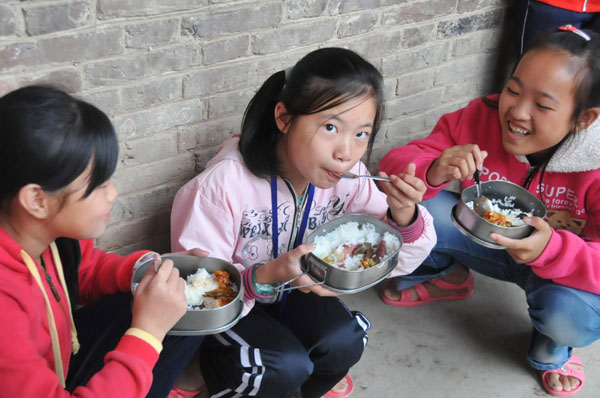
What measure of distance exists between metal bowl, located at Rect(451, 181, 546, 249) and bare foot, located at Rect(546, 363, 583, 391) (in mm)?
565

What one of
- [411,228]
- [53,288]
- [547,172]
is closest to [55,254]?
[53,288]

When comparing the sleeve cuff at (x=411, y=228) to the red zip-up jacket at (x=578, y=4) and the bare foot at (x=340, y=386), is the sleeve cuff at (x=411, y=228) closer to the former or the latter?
the bare foot at (x=340, y=386)

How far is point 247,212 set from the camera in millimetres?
1698

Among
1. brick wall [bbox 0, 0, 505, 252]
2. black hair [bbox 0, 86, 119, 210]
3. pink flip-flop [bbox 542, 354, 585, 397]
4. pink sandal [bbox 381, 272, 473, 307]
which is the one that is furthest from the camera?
pink sandal [bbox 381, 272, 473, 307]

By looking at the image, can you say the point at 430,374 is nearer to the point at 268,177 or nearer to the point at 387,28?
the point at 268,177

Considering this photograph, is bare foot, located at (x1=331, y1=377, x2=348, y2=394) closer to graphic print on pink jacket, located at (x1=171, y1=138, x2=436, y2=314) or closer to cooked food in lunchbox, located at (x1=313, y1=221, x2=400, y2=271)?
graphic print on pink jacket, located at (x1=171, y1=138, x2=436, y2=314)

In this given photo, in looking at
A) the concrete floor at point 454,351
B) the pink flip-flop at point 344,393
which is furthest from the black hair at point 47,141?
the concrete floor at point 454,351

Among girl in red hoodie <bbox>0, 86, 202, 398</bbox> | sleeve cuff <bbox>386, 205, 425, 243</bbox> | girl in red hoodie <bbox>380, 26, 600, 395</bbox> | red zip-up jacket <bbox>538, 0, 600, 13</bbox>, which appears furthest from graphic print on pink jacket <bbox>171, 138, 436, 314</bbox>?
red zip-up jacket <bbox>538, 0, 600, 13</bbox>

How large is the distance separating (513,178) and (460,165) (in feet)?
1.29

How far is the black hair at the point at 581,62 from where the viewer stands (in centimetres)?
179

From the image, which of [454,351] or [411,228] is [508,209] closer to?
[411,228]

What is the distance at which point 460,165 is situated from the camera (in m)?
1.76

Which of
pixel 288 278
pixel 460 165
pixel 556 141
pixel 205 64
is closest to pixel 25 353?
pixel 288 278

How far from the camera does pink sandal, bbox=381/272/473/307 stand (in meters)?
Result: 2.26
